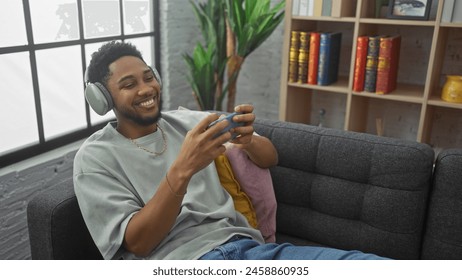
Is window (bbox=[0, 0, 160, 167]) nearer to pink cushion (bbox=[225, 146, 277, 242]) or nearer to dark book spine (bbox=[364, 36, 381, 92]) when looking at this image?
pink cushion (bbox=[225, 146, 277, 242])

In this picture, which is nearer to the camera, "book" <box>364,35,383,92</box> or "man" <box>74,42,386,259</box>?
"man" <box>74,42,386,259</box>

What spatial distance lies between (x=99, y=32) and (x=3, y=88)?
2.14 feet

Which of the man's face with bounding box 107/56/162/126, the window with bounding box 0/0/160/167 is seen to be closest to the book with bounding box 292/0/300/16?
the window with bounding box 0/0/160/167

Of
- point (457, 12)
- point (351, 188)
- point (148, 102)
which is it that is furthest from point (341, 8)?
point (148, 102)

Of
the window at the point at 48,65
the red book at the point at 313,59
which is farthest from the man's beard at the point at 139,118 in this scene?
the red book at the point at 313,59

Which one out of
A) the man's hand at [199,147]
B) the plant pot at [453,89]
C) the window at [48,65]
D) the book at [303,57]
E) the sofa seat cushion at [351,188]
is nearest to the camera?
the man's hand at [199,147]

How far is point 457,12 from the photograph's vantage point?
1.97 meters

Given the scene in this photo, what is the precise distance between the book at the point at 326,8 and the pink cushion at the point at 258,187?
118 cm

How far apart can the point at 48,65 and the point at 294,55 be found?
134 centimetres

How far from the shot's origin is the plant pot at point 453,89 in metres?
2.09

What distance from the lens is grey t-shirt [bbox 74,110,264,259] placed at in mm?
1148

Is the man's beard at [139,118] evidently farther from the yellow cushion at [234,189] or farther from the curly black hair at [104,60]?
the yellow cushion at [234,189]

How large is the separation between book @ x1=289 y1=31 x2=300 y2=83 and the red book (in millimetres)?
83
